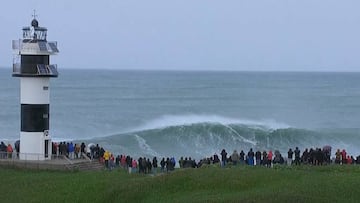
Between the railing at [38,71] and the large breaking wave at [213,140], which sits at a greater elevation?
the railing at [38,71]

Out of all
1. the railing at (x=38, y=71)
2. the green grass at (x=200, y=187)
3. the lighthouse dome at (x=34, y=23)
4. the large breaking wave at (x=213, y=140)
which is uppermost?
the lighthouse dome at (x=34, y=23)

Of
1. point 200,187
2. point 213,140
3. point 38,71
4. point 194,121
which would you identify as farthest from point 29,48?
point 194,121

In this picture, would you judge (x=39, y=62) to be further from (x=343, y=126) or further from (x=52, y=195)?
(x=343, y=126)

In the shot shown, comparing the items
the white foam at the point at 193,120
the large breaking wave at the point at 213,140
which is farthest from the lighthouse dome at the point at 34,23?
the white foam at the point at 193,120

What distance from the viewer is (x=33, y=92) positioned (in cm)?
3055

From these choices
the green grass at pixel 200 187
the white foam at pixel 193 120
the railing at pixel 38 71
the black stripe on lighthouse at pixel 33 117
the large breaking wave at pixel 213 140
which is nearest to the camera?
the green grass at pixel 200 187

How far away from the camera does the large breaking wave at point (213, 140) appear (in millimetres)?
50188

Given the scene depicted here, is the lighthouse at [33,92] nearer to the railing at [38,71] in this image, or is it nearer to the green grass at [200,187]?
the railing at [38,71]

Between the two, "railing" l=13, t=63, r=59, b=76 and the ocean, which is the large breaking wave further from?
"railing" l=13, t=63, r=59, b=76

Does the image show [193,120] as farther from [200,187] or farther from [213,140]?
[200,187]

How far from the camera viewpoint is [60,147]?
31.6 metres

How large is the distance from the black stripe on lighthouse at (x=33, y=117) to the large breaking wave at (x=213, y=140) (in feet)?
54.7

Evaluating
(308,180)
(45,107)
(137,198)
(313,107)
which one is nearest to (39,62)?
(45,107)

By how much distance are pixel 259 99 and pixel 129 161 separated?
79.4m
